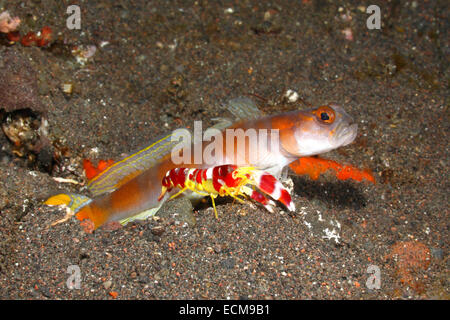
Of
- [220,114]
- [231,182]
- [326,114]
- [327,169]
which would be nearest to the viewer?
[231,182]

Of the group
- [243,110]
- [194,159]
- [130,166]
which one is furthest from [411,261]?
[130,166]

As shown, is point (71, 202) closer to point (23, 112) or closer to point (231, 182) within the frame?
point (23, 112)

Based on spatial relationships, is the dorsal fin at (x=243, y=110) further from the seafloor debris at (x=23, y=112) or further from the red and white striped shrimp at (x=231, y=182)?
the seafloor debris at (x=23, y=112)

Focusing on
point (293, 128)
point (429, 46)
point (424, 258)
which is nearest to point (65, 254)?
point (293, 128)

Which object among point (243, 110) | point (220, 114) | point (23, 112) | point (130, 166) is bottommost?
point (130, 166)

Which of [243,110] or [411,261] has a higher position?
[243,110]

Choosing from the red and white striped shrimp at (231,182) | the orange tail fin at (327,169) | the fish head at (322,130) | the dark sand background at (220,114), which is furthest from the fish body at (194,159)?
the orange tail fin at (327,169)

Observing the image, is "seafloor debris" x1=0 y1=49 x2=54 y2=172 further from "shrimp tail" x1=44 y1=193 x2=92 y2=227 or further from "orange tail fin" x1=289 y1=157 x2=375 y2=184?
"orange tail fin" x1=289 y1=157 x2=375 y2=184
